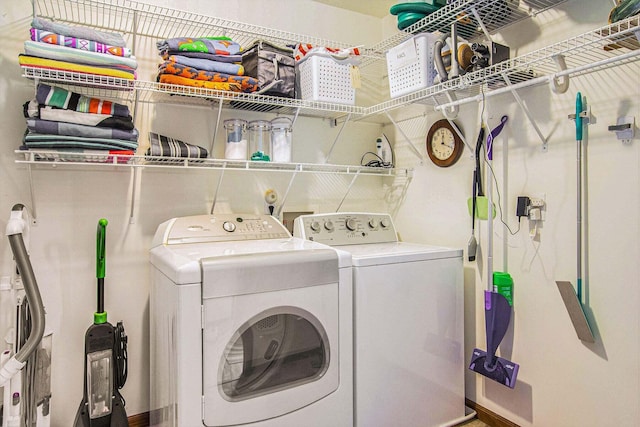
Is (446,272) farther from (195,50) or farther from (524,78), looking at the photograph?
(195,50)

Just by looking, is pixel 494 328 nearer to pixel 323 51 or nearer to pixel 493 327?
pixel 493 327

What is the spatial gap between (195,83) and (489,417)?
2.19 meters

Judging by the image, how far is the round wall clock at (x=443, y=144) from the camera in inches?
86.0

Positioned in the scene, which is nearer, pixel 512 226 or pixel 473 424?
pixel 512 226

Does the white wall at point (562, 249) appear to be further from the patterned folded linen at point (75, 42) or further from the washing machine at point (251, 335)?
the patterned folded linen at point (75, 42)

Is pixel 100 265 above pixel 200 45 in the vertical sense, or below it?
below

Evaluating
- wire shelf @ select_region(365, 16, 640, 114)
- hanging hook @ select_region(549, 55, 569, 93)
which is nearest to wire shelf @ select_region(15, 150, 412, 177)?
wire shelf @ select_region(365, 16, 640, 114)

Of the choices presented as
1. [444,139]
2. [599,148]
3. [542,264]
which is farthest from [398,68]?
[542,264]

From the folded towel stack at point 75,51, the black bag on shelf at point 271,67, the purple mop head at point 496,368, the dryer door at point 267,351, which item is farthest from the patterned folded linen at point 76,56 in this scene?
the purple mop head at point 496,368

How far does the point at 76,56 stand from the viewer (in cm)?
154

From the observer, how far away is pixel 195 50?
5.98ft

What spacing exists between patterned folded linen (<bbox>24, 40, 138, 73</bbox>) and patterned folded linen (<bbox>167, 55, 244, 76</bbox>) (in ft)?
0.68

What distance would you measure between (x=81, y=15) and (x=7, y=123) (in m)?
0.62

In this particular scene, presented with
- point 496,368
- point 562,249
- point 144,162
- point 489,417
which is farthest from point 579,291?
point 144,162
